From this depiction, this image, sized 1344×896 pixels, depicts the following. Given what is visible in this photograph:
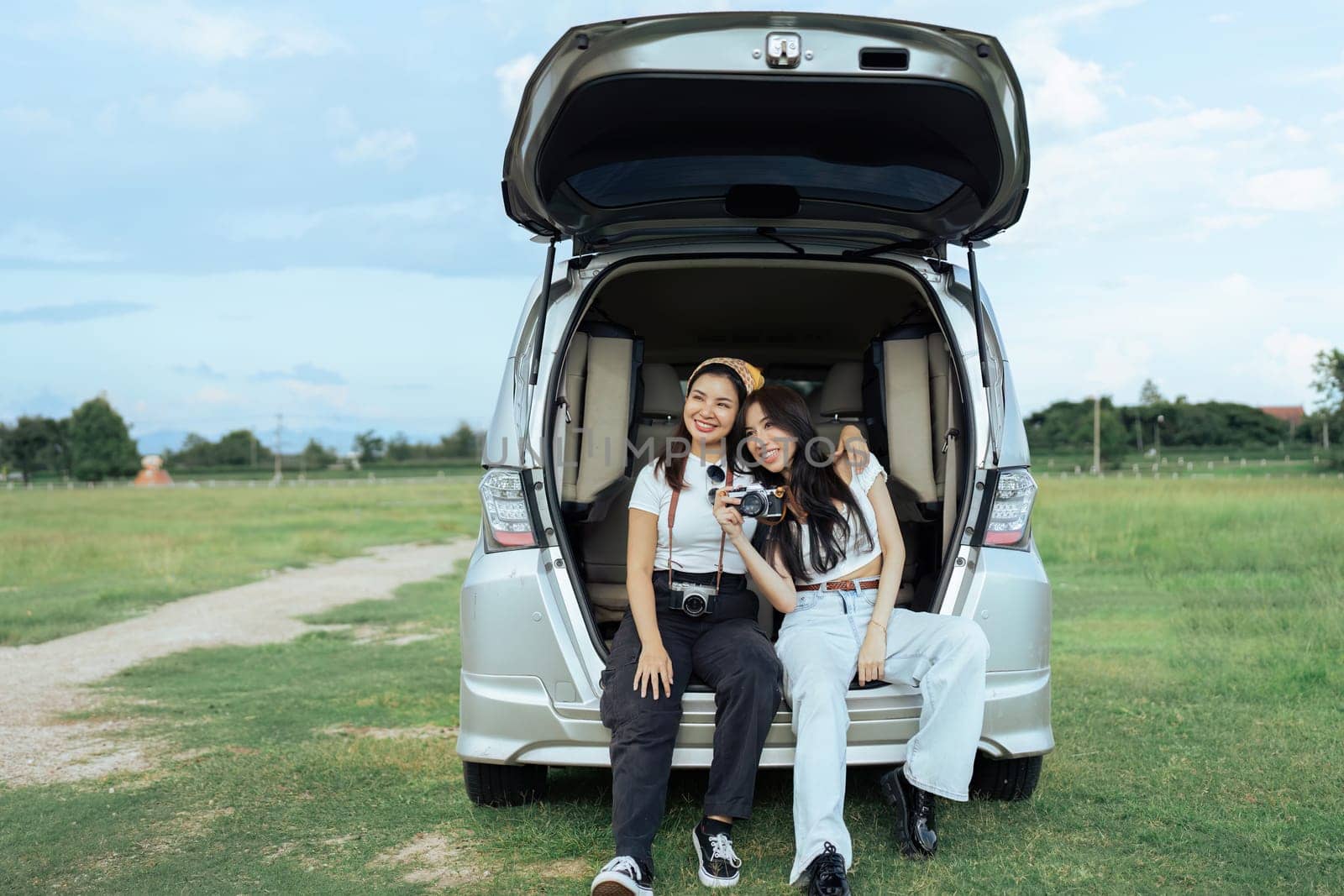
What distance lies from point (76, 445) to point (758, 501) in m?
114

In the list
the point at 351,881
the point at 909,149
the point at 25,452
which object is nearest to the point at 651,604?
the point at 351,881

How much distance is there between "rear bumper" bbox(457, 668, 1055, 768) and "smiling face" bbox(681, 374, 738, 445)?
0.87 metres

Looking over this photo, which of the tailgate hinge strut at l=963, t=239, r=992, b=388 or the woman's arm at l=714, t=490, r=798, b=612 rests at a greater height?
the tailgate hinge strut at l=963, t=239, r=992, b=388

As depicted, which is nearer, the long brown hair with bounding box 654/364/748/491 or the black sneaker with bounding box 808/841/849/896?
the black sneaker with bounding box 808/841/849/896

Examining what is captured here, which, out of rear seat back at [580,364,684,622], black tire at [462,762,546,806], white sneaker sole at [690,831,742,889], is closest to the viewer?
white sneaker sole at [690,831,742,889]

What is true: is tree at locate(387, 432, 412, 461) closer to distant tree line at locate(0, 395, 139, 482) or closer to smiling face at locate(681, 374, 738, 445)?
distant tree line at locate(0, 395, 139, 482)

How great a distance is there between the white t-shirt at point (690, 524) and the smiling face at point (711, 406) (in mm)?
115

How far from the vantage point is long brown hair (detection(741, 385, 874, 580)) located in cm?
394

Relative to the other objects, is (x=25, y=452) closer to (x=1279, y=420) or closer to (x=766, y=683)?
(x=1279, y=420)

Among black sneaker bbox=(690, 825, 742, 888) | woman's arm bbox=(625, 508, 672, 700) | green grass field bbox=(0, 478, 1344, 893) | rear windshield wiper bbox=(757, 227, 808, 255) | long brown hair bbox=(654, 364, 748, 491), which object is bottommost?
green grass field bbox=(0, 478, 1344, 893)

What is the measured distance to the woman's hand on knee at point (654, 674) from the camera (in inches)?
142

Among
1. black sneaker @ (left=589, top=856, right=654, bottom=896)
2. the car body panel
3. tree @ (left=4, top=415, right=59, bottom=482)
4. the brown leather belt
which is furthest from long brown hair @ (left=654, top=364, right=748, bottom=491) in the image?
tree @ (left=4, top=415, right=59, bottom=482)

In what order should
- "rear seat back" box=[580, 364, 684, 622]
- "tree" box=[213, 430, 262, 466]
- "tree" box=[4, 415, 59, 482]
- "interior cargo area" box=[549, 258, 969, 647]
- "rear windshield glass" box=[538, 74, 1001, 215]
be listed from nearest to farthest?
1. "rear windshield glass" box=[538, 74, 1001, 215]
2. "interior cargo area" box=[549, 258, 969, 647]
3. "rear seat back" box=[580, 364, 684, 622]
4. "tree" box=[4, 415, 59, 482]
5. "tree" box=[213, 430, 262, 466]

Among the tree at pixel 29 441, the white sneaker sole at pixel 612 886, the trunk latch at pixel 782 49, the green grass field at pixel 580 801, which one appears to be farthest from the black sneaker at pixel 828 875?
the tree at pixel 29 441
